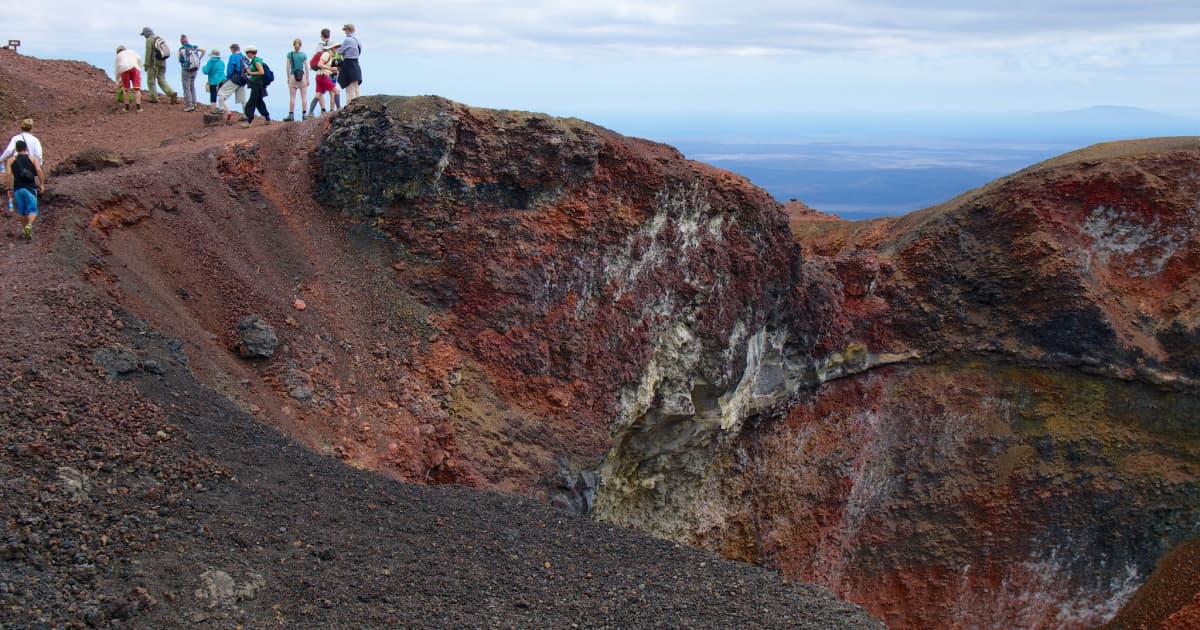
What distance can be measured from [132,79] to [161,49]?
1515 millimetres

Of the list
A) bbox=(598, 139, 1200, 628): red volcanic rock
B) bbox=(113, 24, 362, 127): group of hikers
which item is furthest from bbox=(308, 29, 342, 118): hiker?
bbox=(598, 139, 1200, 628): red volcanic rock

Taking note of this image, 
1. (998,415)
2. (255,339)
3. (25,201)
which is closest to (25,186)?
(25,201)

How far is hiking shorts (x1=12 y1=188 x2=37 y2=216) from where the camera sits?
1474 cm

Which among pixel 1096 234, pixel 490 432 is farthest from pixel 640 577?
pixel 1096 234

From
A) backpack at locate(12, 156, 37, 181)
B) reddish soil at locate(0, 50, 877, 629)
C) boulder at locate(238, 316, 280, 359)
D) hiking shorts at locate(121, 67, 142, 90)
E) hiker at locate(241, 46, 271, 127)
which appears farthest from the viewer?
hiking shorts at locate(121, 67, 142, 90)

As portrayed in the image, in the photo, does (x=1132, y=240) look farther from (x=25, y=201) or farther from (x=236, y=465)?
(x=25, y=201)

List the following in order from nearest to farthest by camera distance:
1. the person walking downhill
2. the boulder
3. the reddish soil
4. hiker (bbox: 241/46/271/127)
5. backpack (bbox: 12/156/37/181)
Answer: the reddish soil
backpack (bbox: 12/156/37/181)
the person walking downhill
the boulder
hiker (bbox: 241/46/271/127)

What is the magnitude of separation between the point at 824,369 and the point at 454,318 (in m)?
9.16

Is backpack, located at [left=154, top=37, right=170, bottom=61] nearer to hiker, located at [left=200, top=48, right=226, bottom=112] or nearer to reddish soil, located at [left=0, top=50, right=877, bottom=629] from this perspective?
hiker, located at [left=200, top=48, right=226, bottom=112]

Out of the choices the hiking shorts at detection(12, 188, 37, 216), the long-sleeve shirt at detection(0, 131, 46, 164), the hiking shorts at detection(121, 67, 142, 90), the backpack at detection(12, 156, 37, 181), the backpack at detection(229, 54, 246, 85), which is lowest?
the hiking shorts at detection(12, 188, 37, 216)

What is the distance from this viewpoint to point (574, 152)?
18.7 metres

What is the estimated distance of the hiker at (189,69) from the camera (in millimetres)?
24391

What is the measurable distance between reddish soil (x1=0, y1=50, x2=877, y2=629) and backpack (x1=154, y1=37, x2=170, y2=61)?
27.1 ft

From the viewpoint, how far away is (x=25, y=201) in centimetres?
1481
